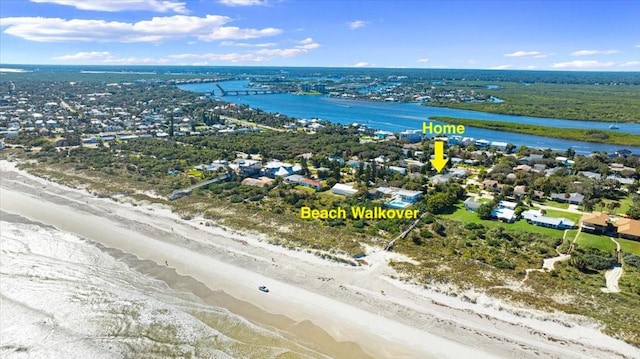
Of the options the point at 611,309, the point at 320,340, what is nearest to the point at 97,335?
the point at 320,340

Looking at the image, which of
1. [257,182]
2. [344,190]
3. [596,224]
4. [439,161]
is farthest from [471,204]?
[257,182]

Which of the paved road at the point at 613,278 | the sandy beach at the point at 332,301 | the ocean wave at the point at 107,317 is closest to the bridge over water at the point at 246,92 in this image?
the sandy beach at the point at 332,301

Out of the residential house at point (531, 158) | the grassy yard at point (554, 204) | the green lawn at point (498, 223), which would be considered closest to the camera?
the green lawn at point (498, 223)

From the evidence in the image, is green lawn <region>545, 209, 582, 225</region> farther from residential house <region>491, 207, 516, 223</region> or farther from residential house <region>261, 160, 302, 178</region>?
residential house <region>261, 160, 302, 178</region>

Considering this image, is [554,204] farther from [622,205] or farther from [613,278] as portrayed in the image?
[613,278]

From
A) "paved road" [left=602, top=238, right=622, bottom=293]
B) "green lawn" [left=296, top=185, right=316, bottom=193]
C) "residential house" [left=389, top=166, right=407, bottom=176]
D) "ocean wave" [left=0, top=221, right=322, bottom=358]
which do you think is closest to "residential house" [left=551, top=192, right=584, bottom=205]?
"paved road" [left=602, top=238, right=622, bottom=293]

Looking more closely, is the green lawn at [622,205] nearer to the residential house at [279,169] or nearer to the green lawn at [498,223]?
the green lawn at [498,223]
